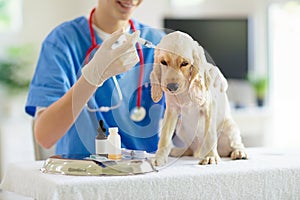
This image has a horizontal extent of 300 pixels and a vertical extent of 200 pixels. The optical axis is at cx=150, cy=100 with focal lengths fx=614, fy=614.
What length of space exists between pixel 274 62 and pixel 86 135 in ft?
12.0

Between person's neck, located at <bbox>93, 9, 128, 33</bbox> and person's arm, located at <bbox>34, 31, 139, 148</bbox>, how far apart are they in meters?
0.28

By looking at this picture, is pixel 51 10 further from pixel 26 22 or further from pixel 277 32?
pixel 277 32

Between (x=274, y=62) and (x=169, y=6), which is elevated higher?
(x=169, y=6)

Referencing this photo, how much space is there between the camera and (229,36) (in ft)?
15.1

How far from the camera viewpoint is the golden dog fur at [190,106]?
1.04m

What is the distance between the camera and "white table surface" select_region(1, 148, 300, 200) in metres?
0.95

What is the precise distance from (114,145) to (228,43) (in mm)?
3630

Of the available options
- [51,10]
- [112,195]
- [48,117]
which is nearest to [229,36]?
[51,10]

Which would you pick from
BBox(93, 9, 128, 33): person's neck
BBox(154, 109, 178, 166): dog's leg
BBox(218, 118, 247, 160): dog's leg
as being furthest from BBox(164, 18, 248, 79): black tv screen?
Answer: BBox(154, 109, 178, 166): dog's leg

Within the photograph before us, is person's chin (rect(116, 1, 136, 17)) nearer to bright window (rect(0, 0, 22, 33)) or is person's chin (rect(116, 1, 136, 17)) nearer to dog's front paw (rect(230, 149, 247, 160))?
dog's front paw (rect(230, 149, 247, 160))

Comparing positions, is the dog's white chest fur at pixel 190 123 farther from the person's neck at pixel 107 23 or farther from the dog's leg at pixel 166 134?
the person's neck at pixel 107 23

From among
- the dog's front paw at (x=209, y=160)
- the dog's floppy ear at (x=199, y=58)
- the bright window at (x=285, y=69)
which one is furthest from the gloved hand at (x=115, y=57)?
the bright window at (x=285, y=69)

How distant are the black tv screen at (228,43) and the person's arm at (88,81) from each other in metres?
3.22

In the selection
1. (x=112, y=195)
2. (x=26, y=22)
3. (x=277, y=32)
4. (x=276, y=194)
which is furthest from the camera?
(x=277, y=32)
